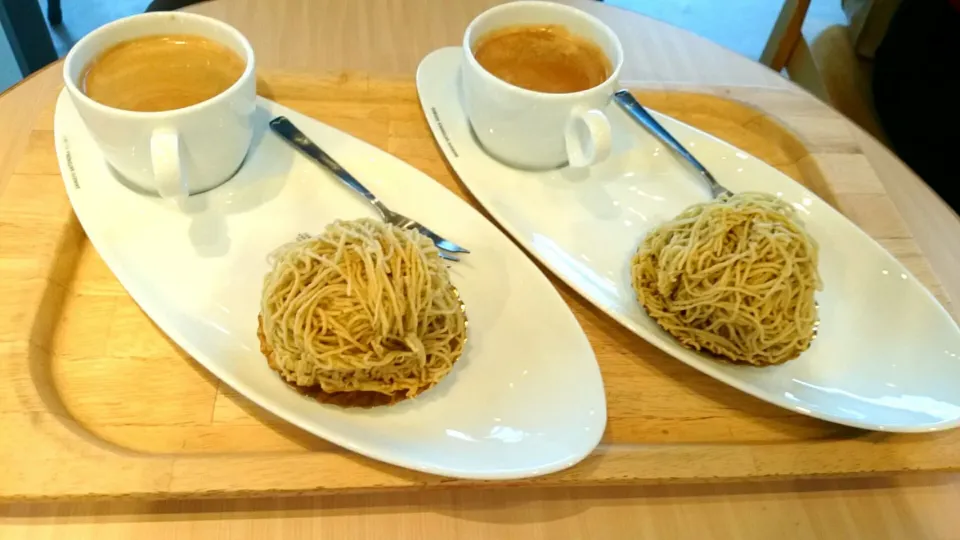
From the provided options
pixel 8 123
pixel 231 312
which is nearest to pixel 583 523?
pixel 231 312

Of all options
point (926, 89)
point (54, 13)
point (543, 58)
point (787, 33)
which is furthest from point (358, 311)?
point (54, 13)

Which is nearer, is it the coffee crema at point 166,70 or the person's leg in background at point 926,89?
the coffee crema at point 166,70

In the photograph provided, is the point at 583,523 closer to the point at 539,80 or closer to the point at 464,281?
the point at 464,281

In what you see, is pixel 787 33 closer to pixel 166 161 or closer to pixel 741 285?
pixel 741 285

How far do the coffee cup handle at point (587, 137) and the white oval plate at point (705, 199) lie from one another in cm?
7

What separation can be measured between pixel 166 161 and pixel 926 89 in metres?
1.37

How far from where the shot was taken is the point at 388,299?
62 centimetres

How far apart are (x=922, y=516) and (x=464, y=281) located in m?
0.50

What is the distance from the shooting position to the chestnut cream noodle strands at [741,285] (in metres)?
0.69

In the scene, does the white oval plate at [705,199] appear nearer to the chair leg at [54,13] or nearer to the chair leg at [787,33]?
the chair leg at [787,33]

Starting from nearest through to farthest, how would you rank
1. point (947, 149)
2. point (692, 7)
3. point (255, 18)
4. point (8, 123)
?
point (8, 123) → point (255, 18) → point (947, 149) → point (692, 7)

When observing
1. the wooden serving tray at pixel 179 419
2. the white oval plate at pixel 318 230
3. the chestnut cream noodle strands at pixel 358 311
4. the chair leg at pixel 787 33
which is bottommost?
the chair leg at pixel 787 33

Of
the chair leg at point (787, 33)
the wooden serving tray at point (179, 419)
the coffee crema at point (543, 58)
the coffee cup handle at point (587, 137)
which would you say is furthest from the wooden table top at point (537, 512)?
the chair leg at point (787, 33)

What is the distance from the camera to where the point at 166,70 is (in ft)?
2.58
